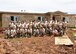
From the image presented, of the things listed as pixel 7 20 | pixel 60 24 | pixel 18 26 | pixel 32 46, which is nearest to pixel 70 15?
pixel 7 20

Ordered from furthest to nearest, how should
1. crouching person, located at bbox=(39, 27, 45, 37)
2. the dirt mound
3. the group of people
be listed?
crouching person, located at bbox=(39, 27, 45, 37)
the group of people
the dirt mound

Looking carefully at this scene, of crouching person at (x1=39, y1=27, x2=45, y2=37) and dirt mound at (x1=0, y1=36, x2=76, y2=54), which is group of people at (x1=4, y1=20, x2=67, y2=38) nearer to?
crouching person at (x1=39, y1=27, x2=45, y2=37)

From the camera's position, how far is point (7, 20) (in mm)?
47906

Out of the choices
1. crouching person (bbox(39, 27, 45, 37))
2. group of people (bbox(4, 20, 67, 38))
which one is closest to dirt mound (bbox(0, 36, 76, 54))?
group of people (bbox(4, 20, 67, 38))

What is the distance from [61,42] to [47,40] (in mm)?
2273

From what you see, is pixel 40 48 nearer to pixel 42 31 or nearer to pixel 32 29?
pixel 42 31

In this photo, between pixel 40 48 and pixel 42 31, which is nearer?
pixel 40 48

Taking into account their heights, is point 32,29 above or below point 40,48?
below

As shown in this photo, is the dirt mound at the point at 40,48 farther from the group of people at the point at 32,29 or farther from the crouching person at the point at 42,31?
the crouching person at the point at 42,31

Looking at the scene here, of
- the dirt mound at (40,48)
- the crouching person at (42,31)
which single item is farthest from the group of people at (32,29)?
the dirt mound at (40,48)

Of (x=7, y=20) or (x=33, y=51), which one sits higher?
(x=33, y=51)

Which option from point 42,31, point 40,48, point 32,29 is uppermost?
point 40,48

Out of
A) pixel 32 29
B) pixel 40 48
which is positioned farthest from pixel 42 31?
pixel 40 48

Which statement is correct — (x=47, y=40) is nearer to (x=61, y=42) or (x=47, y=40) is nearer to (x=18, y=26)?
(x=61, y=42)
